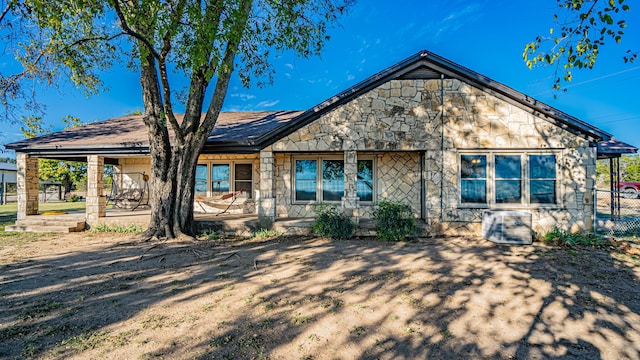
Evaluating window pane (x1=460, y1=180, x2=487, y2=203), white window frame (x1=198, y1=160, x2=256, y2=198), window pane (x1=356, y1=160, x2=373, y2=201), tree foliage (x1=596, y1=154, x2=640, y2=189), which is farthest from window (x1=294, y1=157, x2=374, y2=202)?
tree foliage (x1=596, y1=154, x2=640, y2=189)

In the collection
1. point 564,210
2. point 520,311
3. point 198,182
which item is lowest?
point 520,311

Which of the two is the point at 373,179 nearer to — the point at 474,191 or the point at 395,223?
the point at 395,223

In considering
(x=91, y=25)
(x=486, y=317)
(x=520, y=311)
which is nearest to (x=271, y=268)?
(x=486, y=317)

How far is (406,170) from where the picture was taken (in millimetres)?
10203

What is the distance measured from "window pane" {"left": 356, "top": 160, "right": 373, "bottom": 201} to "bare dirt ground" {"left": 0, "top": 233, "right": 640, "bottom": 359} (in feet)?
12.3

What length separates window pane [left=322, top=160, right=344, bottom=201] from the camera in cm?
1073

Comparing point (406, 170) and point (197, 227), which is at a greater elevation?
point (406, 170)

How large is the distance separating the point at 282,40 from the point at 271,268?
19.2 ft

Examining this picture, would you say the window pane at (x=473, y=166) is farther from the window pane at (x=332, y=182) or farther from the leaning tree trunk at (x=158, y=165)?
the leaning tree trunk at (x=158, y=165)

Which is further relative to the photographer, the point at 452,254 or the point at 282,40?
the point at 282,40

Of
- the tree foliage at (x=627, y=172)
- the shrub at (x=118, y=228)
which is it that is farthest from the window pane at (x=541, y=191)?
the tree foliage at (x=627, y=172)

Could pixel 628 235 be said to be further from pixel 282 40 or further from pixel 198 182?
pixel 198 182

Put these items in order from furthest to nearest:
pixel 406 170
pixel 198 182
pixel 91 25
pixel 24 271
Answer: pixel 198 182 < pixel 406 170 < pixel 91 25 < pixel 24 271

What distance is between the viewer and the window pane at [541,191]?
27.8ft
